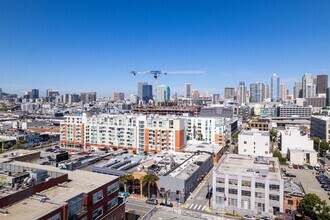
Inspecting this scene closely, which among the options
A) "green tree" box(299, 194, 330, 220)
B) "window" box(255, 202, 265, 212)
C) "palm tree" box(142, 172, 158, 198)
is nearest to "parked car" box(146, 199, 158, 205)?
"palm tree" box(142, 172, 158, 198)

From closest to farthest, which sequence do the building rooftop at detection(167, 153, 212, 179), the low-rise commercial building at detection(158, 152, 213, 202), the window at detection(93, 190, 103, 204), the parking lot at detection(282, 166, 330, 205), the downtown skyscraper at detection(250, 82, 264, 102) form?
the window at detection(93, 190, 103, 204), the low-rise commercial building at detection(158, 152, 213, 202), the building rooftop at detection(167, 153, 212, 179), the parking lot at detection(282, 166, 330, 205), the downtown skyscraper at detection(250, 82, 264, 102)

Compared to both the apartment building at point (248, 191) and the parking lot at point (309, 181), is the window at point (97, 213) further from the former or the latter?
the parking lot at point (309, 181)

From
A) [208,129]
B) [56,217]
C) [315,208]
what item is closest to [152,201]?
[315,208]

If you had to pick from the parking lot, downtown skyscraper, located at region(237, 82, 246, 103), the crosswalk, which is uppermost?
downtown skyscraper, located at region(237, 82, 246, 103)

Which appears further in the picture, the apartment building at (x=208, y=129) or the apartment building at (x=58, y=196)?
the apartment building at (x=208, y=129)

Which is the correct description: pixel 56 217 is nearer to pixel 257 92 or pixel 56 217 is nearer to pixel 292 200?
pixel 292 200

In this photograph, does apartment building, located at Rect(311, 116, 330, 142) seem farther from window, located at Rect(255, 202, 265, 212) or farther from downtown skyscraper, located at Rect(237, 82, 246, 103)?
downtown skyscraper, located at Rect(237, 82, 246, 103)

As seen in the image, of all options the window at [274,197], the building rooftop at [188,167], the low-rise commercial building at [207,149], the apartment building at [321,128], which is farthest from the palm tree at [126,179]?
the apartment building at [321,128]
